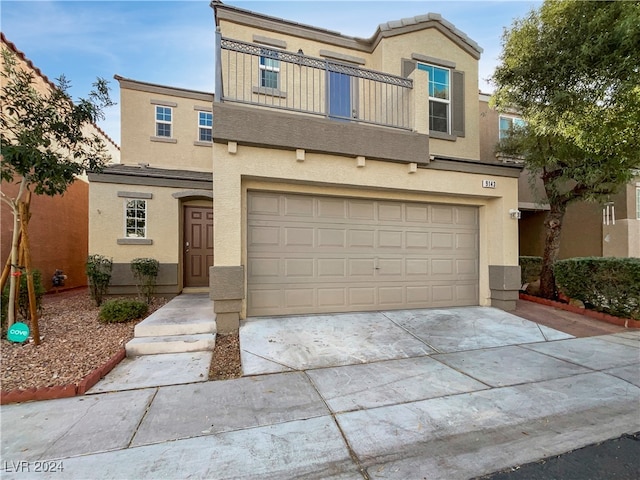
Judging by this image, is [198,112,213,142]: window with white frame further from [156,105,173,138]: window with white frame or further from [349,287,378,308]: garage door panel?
[349,287,378,308]: garage door panel

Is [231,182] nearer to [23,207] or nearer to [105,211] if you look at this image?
[23,207]

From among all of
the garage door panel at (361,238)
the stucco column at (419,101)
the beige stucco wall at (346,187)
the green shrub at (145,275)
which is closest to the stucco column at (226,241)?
the beige stucco wall at (346,187)

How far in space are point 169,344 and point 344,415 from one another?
2.96 meters

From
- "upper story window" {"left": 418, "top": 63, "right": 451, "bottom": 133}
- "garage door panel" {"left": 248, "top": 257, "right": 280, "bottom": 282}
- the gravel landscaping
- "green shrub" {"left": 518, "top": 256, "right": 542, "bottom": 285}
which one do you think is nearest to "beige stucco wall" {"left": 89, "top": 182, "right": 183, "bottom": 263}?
the gravel landscaping

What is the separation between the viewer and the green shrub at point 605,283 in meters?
6.13

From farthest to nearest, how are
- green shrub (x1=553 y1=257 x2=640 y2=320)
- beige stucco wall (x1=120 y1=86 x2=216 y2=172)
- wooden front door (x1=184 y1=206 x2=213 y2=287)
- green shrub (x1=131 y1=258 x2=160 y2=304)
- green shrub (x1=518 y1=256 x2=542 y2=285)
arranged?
green shrub (x1=518 y1=256 x2=542 y2=285) < beige stucco wall (x1=120 y1=86 x2=216 y2=172) < wooden front door (x1=184 y1=206 x2=213 y2=287) < green shrub (x1=131 y1=258 x2=160 y2=304) < green shrub (x1=553 y1=257 x2=640 y2=320)

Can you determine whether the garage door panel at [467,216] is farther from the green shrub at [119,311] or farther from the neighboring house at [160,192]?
the green shrub at [119,311]

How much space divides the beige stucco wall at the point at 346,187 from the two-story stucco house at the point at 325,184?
0.9 inches

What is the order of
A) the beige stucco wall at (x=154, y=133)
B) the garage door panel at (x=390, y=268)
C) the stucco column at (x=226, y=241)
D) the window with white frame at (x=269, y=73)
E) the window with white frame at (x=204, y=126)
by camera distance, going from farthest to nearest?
the window with white frame at (x=204, y=126) → the beige stucco wall at (x=154, y=133) → the window with white frame at (x=269, y=73) → the garage door panel at (x=390, y=268) → the stucco column at (x=226, y=241)

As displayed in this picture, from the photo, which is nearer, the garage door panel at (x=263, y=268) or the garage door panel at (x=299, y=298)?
the garage door panel at (x=263, y=268)

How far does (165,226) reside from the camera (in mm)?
8258

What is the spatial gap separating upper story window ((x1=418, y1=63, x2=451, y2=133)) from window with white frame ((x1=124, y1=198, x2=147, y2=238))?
8260mm

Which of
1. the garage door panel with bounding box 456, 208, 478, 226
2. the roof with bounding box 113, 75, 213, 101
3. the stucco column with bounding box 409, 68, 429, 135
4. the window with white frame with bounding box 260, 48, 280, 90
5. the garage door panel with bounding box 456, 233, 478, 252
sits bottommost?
the garage door panel with bounding box 456, 233, 478, 252

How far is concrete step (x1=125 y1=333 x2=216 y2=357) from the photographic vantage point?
444 centimetres
